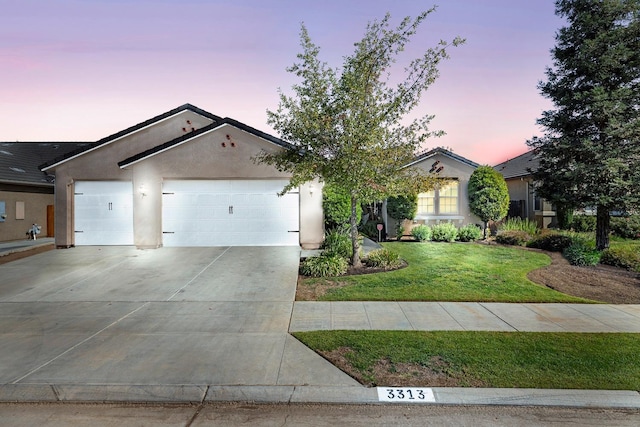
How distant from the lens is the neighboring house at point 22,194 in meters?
16.4

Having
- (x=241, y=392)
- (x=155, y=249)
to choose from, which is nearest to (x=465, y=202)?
(x=155, y=249)

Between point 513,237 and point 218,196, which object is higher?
point 218,196

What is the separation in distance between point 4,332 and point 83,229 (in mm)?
9815

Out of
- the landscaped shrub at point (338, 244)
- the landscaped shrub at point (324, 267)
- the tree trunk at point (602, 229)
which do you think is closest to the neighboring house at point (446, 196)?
the landscaped shrub at point (338, 244)

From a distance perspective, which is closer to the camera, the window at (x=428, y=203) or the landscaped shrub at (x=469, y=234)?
the landscaped shrub at (x=469, y=234)

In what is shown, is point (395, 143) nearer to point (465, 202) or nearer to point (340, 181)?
point (340, 181)

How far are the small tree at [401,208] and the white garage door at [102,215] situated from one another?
11116mm

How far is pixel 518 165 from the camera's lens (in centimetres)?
2372

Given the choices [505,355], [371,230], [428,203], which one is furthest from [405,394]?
[428,203]

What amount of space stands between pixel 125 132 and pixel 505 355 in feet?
50.6

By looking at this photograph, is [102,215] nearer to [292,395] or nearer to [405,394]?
[292,395]

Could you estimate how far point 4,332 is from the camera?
5641 mm

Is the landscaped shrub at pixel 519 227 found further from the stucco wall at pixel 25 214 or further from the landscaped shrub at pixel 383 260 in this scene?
the stucco wall at pixel 25 214

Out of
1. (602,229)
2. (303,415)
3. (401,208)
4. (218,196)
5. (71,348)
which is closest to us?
(303,415)
